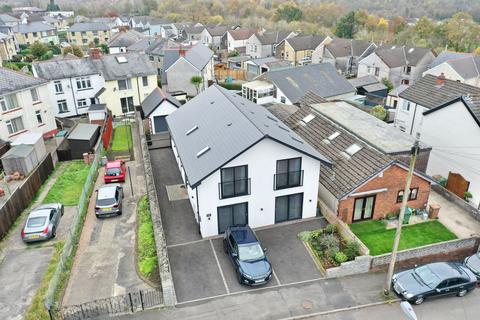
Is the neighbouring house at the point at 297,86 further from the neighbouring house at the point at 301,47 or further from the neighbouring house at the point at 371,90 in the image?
the neighbouring house at the point at 301,47

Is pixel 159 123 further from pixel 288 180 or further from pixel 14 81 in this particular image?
pixel 288 180

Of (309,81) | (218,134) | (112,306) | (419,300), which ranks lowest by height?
(419,300)

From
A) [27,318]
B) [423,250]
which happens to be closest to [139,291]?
[27,318]

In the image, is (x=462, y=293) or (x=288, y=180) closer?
(x=462, y=293)

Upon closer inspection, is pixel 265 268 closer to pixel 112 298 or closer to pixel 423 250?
pixel 112 298

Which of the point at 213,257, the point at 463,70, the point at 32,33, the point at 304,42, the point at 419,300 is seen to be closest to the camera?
the point at 419,300

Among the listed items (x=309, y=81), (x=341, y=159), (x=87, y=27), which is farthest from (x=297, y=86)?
(x=87, y=27)
